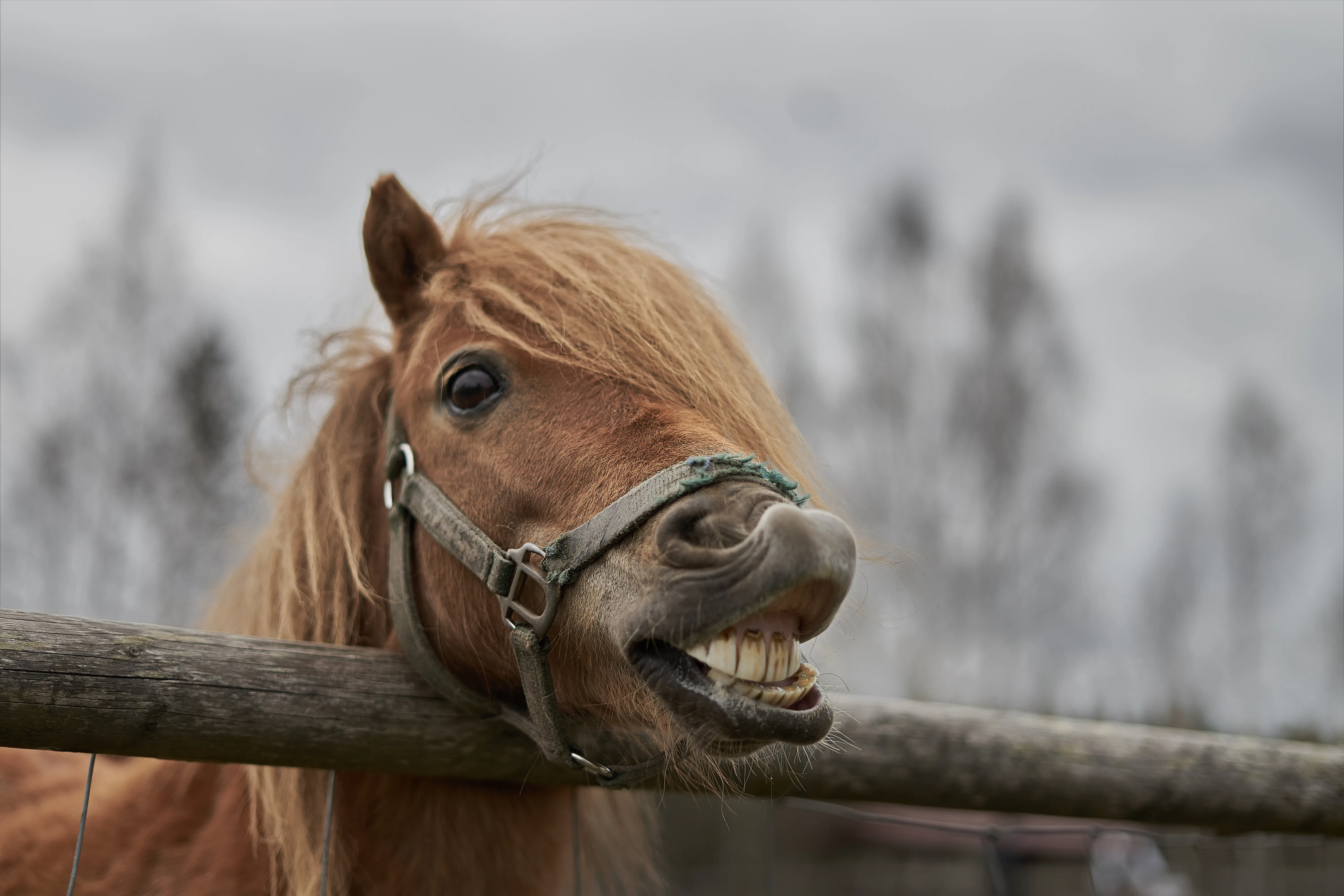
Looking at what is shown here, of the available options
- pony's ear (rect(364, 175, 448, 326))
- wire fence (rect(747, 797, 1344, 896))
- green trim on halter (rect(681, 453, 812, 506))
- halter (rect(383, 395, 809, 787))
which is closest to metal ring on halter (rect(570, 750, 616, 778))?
halter (rect(383, 395, 809, 787))

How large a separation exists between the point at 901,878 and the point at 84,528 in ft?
44.5

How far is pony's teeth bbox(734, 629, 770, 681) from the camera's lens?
1.21 meters

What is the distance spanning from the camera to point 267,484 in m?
2.35

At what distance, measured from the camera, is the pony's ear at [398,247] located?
1.91 metres

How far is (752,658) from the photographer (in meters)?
1.22

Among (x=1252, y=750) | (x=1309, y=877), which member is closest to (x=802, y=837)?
(x=1309, y=877)

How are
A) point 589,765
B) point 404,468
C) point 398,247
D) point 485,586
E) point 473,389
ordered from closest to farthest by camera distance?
1. point 589,765
2. point 485,586
3. point 473,389
4. point 404,468
5. point 398,247

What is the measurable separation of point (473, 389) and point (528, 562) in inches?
17.1

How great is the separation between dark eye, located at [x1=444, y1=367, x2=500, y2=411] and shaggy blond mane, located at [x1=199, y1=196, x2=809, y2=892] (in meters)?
0.09

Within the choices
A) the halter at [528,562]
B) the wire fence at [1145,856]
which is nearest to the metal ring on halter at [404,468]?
the halter at [528,562]

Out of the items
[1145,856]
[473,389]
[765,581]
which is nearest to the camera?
[765,581]

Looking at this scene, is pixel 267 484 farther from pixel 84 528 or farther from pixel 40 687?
pixel 84 528

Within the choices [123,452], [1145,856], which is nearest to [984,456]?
[1145,856]

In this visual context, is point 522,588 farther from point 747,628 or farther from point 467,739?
point 747,628
